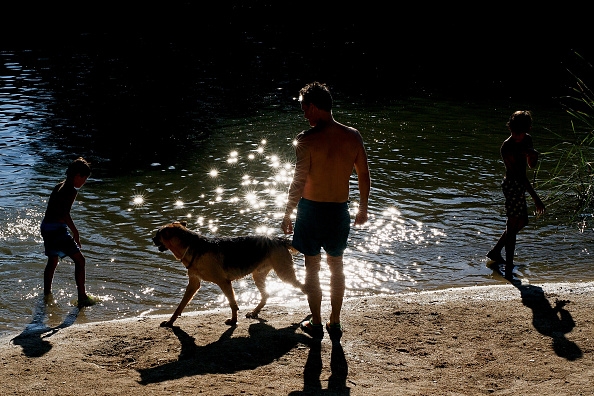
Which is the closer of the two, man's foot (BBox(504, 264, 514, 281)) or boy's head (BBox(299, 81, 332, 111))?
boy's head (BBox(299, 81, 332, 111))

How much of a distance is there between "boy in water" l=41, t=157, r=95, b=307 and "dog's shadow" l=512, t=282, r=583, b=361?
16.5 ft

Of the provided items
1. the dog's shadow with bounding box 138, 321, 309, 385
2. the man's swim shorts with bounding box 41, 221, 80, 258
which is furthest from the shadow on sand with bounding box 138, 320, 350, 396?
the man's swim shorts with bounding box 41, 221, 80, 258

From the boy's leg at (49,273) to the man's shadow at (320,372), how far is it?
3.53 meters

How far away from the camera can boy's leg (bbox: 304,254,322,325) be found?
648 centimetres

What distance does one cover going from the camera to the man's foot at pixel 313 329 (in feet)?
21.6

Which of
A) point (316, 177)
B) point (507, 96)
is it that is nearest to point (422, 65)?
point (507, 96)

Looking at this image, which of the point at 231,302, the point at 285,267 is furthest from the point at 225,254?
the point at 285,267

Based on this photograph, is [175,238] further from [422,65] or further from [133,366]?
[422,65]

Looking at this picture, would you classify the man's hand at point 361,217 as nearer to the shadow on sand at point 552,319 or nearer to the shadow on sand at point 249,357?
the shadow on sand at point 249,357

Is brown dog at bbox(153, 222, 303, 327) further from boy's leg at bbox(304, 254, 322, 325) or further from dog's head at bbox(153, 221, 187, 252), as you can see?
boy's leg at bbox(304, 254, 322, 325)

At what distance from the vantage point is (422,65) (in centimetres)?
2941

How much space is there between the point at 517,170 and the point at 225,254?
3897mm

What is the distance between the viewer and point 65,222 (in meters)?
8.02

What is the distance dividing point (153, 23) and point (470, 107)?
2877cm
